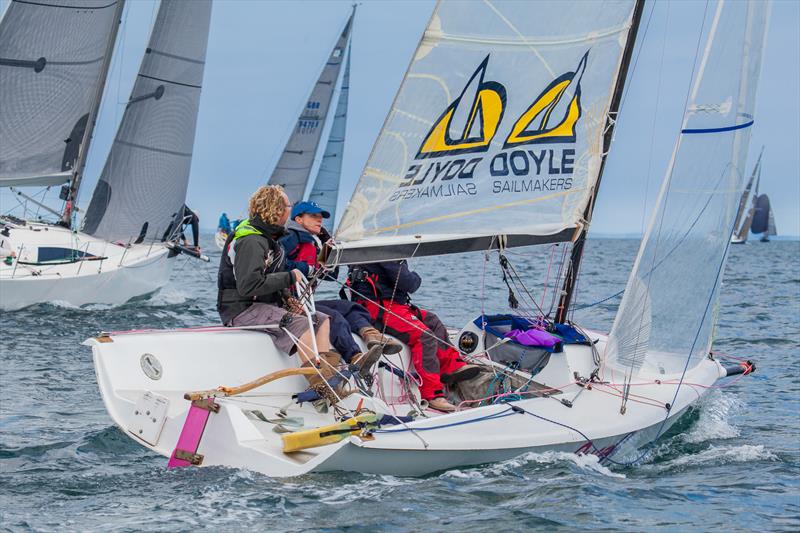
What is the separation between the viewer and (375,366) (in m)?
6.47

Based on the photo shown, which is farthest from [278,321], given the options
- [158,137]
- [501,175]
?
[158,137]

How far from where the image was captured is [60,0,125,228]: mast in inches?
663

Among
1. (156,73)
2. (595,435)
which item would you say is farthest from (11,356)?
(156,73)

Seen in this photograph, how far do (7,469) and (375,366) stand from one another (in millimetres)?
A: 2312

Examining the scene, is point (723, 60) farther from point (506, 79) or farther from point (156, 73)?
point (156, 73)

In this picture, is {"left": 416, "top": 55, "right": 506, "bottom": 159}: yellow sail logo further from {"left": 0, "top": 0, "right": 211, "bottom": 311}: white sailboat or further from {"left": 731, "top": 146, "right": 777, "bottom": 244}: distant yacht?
{"left": 731, "top": 146, "right": 777, "bottom": 244}: distant yacht

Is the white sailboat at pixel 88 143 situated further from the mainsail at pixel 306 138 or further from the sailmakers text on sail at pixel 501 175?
the mainsail at pixel 306 138

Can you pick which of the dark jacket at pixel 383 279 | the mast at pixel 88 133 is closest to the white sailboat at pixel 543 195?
the dark jacket at pixel 383 279

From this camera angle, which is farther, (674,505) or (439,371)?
(439,371)

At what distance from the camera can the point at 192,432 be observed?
5188 millimetres

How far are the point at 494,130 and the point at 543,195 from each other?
1.83ft

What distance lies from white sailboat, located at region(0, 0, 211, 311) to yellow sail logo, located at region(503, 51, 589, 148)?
9265mm

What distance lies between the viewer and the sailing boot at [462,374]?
261 inches

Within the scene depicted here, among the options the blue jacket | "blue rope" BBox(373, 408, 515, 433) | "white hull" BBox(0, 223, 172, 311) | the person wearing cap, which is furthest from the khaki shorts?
"white hull" BBox(0, 223, 172, 311)
